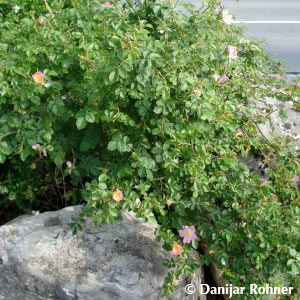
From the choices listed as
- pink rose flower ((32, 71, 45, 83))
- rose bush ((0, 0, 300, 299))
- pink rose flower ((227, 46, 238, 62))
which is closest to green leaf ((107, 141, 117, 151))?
rose bush ((0, 0, 300, 299))

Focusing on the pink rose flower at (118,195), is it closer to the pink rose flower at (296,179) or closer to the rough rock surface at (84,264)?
the rough rock surface at (84,264)

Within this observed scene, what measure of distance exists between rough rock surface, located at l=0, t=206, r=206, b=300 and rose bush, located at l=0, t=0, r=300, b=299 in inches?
6.5

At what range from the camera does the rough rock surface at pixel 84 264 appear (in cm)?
186

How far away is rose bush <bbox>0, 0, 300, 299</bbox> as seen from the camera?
65.9 inches

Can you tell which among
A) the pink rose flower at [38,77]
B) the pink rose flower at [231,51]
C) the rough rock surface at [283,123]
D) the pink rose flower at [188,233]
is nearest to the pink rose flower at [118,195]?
the pink rose flower at [188,233]

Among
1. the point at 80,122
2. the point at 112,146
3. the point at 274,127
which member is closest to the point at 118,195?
the point at 112,146

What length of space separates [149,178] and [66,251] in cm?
62

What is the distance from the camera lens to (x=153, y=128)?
186 centimetres

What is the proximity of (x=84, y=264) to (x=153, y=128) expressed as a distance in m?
0.78

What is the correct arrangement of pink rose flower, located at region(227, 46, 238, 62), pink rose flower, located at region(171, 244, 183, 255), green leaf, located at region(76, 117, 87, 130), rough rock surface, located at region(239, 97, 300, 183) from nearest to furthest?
1. green leaf, located at region(76, 117, 87, 130)
2. pink rose flower, located at region(171, 244, 183, 255)
3. pink rose flower, located at region(227, 46, 238, 62)
4. rough rock surface, located at region(239, 97, 300, 183)

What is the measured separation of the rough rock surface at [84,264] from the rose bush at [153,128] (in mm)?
166

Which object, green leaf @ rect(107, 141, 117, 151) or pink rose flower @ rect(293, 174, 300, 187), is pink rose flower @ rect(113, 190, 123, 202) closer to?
green leaf @ rect(107, 141, 117, 151)

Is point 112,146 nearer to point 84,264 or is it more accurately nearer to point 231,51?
point 84,264

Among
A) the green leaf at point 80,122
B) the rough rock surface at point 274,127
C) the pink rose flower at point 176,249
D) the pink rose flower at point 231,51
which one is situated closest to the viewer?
the green leaf at point 80,122
